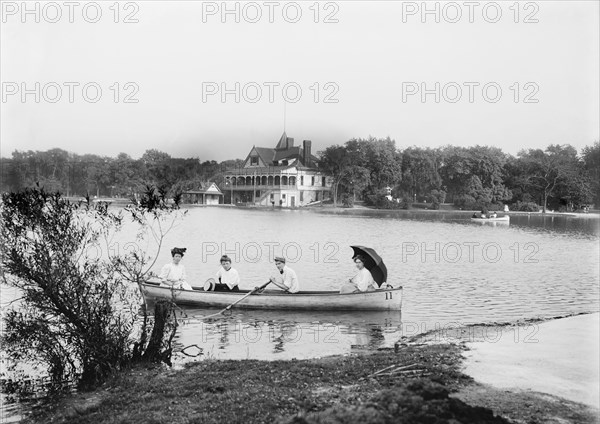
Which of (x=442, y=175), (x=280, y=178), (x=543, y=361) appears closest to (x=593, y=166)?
(x=442, y=175)

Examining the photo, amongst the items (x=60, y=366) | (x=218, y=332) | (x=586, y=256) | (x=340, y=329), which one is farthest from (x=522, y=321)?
(x=586, y=256)

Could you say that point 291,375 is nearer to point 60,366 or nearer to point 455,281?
point 60,366

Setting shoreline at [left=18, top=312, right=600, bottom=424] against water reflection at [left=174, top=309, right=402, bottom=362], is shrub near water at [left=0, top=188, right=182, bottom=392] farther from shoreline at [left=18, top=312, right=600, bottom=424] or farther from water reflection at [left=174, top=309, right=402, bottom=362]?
water reflection at [left=174, top=309, right=402, bottom=362]

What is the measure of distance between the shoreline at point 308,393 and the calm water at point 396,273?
2.10 meters

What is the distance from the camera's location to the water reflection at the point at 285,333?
40.2 feet

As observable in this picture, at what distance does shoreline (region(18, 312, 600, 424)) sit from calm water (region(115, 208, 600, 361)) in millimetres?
2104

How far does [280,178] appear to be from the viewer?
88.2 m

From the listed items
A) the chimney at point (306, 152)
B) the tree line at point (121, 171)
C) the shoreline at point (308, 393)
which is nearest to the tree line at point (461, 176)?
the chimney at point (306, 152)

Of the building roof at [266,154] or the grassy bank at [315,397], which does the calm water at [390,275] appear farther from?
the building roof at [266,154]

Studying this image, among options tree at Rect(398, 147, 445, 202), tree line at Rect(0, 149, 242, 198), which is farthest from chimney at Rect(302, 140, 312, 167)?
tree line at Rect(0, 149, 242, 198)

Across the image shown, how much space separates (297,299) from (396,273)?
12.5 meters

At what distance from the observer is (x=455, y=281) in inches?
986

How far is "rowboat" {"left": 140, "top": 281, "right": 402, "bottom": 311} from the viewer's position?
15969 millimetres

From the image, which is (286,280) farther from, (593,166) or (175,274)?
(593,166)
